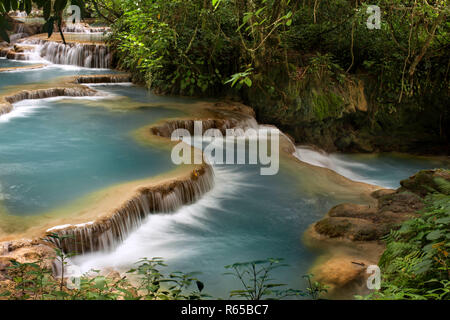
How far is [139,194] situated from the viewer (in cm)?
551

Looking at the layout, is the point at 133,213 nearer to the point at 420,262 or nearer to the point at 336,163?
the point at 420,262

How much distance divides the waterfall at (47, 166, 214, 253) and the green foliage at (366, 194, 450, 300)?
2.86 meters

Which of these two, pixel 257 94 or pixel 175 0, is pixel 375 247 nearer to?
pixel 257 94

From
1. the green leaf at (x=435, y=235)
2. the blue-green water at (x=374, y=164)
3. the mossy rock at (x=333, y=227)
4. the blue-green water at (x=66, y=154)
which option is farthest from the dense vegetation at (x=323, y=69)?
the green leaf at (x=435, y=235)

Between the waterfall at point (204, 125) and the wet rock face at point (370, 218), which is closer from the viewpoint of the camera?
the wet rock face at point (370, 218)

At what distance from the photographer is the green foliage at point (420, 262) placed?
2953 mm

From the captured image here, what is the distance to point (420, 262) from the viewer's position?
125 inches

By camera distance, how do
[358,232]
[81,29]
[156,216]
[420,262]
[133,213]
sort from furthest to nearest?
[81,29] → [156,216] → [133,213] → [358,232] → [420,262]

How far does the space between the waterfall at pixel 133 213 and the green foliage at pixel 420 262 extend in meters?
2.86

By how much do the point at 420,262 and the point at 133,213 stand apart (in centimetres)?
336

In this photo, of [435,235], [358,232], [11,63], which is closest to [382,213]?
[358,232]

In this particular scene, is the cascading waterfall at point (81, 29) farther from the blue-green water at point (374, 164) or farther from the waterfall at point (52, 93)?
the blue-green water at point (374, 164)

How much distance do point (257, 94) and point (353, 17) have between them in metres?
2.97

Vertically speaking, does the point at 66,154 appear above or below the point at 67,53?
below
